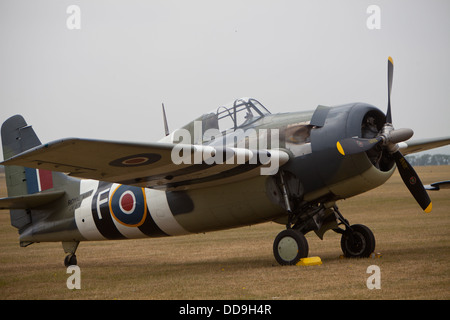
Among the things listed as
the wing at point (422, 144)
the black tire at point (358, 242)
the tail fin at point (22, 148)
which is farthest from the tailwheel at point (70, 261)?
the wing at point (422, 144)

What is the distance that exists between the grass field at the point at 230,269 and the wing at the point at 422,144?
2090 millimetres

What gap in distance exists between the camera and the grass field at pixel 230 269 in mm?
8078

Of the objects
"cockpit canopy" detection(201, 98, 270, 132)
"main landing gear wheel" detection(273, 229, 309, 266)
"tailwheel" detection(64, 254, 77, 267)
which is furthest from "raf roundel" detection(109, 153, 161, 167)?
"tailwheel" detection(64, 254, 77, 267)

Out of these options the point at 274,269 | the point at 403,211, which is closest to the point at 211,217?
the point at 274,269

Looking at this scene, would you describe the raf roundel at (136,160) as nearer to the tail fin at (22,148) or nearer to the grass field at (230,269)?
the grass field at (230,269)

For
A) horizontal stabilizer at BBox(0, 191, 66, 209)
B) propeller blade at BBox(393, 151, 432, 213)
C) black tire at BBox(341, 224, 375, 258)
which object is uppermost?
propeller blade at BBox(393, 151, 432, 213)

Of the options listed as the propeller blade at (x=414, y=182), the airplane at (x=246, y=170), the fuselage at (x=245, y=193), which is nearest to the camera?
the airplane at (x=246, y=170)

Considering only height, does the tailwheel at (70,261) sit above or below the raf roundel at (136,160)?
below

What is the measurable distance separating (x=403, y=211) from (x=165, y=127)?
47.9 feet

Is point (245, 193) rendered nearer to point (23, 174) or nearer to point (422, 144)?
point (422, 144)

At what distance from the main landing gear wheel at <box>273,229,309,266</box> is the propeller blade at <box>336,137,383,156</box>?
1.68m

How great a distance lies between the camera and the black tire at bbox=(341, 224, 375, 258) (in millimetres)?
11430

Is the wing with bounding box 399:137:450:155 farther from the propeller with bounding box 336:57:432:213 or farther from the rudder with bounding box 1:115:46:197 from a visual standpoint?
the rudder with bounding box 1:115:46:197

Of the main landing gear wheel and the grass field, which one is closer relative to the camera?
the grass field
